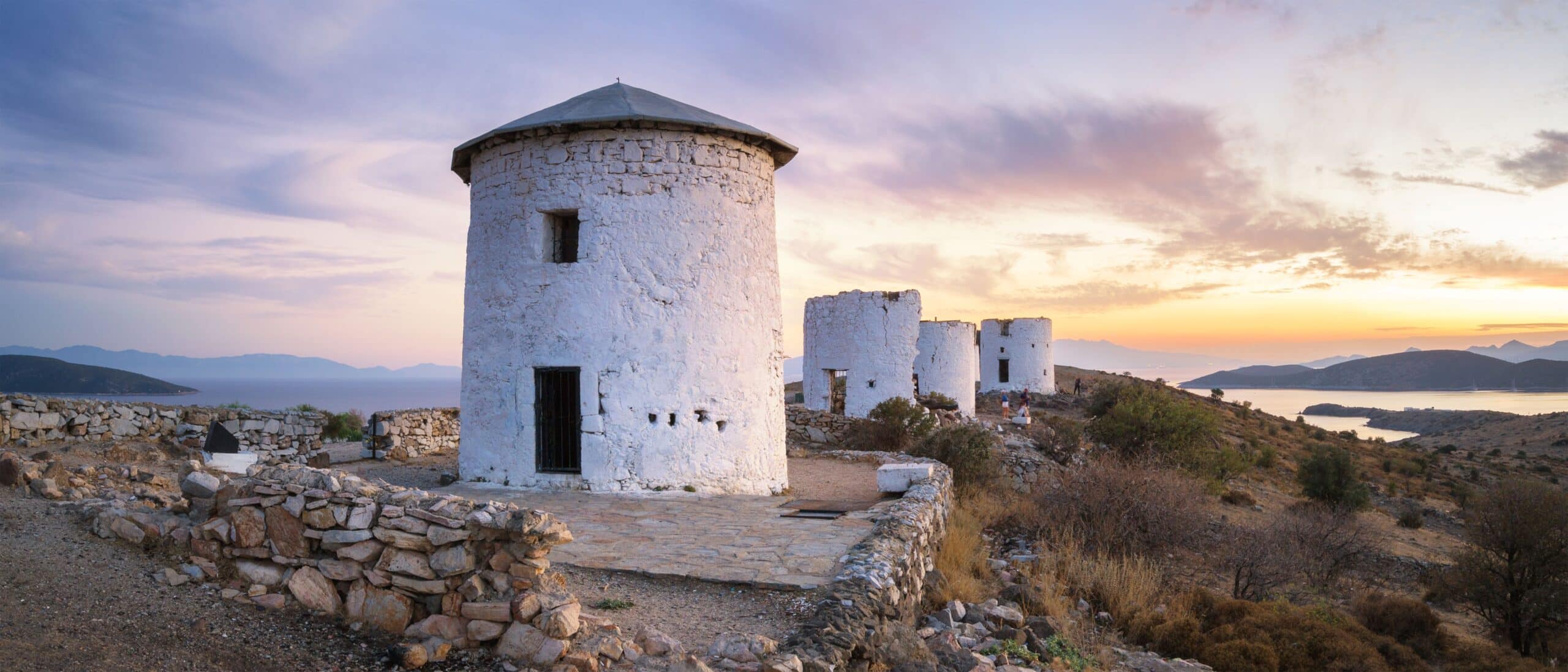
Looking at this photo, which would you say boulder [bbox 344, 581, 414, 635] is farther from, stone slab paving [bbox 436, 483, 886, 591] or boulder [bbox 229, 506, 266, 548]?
stone slab paving [bbox 436, 483, 886, 591]

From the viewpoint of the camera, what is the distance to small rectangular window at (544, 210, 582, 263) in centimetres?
1066

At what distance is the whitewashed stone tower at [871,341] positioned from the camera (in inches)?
929

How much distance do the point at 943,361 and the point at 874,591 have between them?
80.4 feet

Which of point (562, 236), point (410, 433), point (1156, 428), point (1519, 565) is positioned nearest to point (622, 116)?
point (562, 236)

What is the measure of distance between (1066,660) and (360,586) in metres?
5.08

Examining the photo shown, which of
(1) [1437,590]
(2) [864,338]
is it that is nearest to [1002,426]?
(2) [864,338]

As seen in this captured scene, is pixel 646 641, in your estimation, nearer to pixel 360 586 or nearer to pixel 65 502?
pixel 360 586

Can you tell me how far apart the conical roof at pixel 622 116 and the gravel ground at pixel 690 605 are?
6.04 m

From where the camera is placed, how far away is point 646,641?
15.0 feet

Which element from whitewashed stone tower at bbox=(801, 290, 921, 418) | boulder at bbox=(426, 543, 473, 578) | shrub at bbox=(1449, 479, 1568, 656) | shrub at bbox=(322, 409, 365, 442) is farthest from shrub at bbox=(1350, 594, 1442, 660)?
shrub at bbox=(322, 409, 365, 442)

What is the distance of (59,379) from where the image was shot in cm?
4069

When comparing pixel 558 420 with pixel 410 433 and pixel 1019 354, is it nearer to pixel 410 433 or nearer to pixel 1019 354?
pixel 410 433

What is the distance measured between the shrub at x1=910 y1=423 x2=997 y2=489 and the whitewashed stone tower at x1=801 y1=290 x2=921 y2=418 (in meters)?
A: 7.15

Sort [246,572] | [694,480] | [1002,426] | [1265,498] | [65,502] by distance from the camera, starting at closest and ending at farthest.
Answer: [246,572] → [65,502] → [694,480] → [1265,498] → [1002,426]
